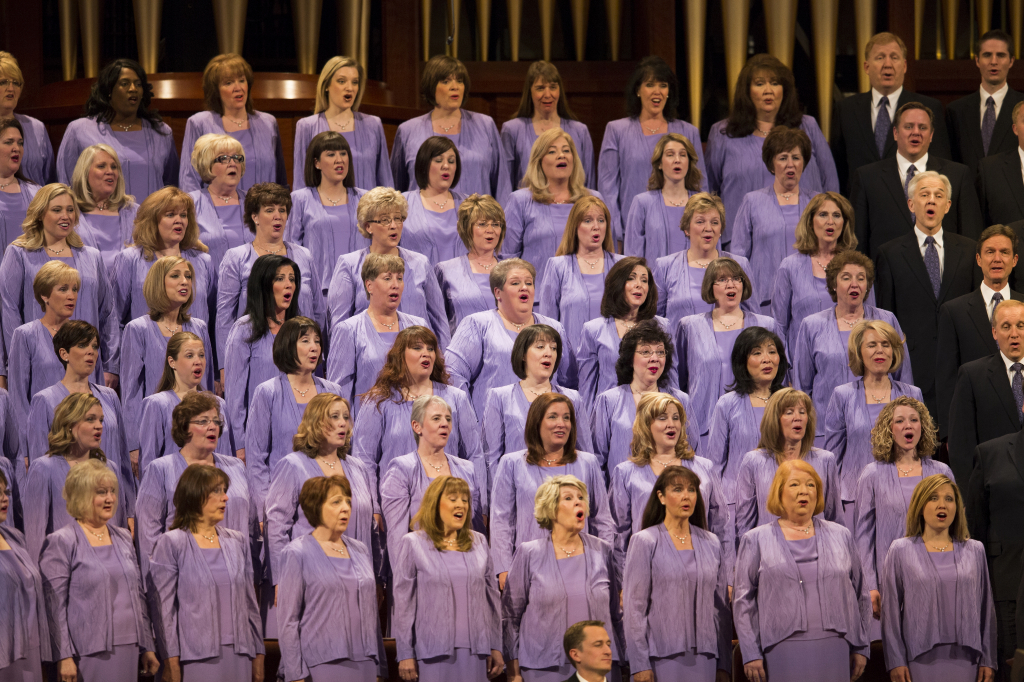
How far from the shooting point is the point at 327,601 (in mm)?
4520

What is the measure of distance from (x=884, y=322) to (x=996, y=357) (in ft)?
1.31

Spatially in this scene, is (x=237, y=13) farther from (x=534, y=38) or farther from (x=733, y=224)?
(x=733, y=224)

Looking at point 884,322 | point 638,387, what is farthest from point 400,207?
point 884,322

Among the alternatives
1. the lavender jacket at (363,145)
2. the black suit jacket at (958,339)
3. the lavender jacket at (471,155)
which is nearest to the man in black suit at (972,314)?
the black suit jacket at (958,339)

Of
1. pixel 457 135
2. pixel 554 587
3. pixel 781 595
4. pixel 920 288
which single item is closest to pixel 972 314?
pixel 920 288

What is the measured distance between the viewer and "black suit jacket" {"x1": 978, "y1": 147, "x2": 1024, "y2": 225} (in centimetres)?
622

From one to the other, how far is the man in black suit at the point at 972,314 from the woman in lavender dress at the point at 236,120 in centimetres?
274

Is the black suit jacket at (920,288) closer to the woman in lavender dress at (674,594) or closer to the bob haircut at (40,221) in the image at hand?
the woman in lavender dress at (674,594)

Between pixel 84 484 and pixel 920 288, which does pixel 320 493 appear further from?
pixel 920 288

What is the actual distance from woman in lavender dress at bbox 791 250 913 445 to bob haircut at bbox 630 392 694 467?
31.7 inches

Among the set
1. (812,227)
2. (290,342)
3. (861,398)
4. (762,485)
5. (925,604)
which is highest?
(812,227)

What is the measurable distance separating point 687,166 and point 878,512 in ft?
5.78

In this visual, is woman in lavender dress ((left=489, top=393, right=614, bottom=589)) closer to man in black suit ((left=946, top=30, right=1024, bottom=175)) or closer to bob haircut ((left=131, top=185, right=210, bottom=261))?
bob haircut ((left=131, top=185, right=210, bottom=261))

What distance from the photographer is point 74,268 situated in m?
5.50
